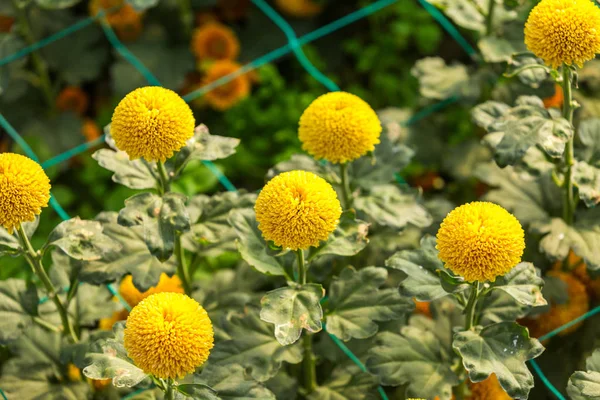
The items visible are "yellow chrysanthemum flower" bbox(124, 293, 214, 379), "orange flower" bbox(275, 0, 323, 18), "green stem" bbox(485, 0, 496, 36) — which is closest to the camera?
"yellow chrysanthemum flower" bbox(124, 293, 214, 379)

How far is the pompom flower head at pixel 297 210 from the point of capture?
62.1 inches

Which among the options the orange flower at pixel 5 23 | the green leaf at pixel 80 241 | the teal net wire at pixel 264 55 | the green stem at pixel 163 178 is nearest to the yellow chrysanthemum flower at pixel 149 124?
the green stem at pixel 163 178

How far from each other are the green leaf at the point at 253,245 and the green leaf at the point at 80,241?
0.27 metres

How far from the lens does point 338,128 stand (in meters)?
1.81

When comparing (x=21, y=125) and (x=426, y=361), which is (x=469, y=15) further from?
(x=21, y=125)

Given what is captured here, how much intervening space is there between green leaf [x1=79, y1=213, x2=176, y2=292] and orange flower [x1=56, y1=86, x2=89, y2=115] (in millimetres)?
1135

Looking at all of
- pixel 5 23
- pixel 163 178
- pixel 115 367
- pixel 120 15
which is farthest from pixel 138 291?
pixel 5 23

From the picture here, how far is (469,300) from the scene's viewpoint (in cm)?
172

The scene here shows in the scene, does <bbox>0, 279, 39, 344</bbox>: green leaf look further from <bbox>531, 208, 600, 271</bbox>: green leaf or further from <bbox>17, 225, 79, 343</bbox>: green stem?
<bbox>531, 208, 600, 271</bbox>: green leaf

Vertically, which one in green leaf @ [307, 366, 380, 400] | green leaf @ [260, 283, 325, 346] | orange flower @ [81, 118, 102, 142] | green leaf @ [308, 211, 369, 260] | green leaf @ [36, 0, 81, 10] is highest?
green leaf @ [36, 0, 81, 10]

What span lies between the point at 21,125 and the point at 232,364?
1557 mm

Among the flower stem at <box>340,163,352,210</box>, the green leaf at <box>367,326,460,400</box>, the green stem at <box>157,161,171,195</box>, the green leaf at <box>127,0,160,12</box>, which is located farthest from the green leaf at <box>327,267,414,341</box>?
the green leaf at <box>127,0,160,12</box>

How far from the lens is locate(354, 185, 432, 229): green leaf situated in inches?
78.5

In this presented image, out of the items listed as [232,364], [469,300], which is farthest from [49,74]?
[469,300]
